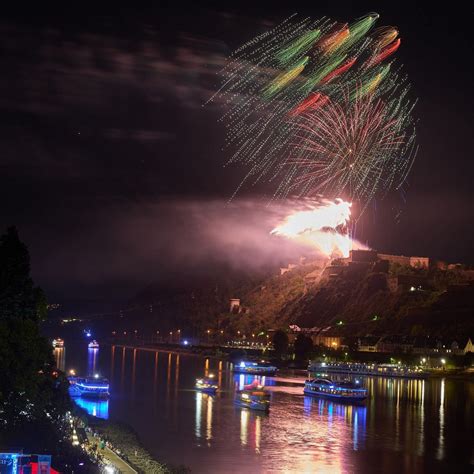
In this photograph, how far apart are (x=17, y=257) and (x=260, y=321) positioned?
89.1 metres

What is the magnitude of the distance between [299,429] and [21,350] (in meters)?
15.6

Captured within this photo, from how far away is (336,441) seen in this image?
32344 mm

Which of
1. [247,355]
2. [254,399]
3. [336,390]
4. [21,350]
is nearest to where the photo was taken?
[21,350]

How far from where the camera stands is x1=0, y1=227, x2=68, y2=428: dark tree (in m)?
23.3

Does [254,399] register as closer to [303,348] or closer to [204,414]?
[204,414]

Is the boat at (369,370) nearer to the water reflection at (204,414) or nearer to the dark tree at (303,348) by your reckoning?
the dark tree at (303,348)

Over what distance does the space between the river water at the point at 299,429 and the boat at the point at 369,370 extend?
9.80m

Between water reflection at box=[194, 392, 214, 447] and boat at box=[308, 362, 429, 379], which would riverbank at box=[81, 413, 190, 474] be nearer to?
water reflection at box=[194, 392, 214, 447]

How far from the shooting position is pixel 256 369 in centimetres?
7019

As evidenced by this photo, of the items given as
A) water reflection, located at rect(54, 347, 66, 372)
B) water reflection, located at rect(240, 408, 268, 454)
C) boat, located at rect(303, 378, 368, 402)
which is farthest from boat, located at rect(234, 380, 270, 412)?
water reflection, located at rect(54, 347, 66, 372)

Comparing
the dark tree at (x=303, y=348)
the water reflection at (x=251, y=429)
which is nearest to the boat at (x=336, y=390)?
the water reflection at (x=251, y=429)

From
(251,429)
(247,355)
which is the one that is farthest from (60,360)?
(251,429)

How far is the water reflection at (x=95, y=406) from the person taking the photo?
126 feet

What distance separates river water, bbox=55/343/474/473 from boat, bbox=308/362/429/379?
9803 millimetres
